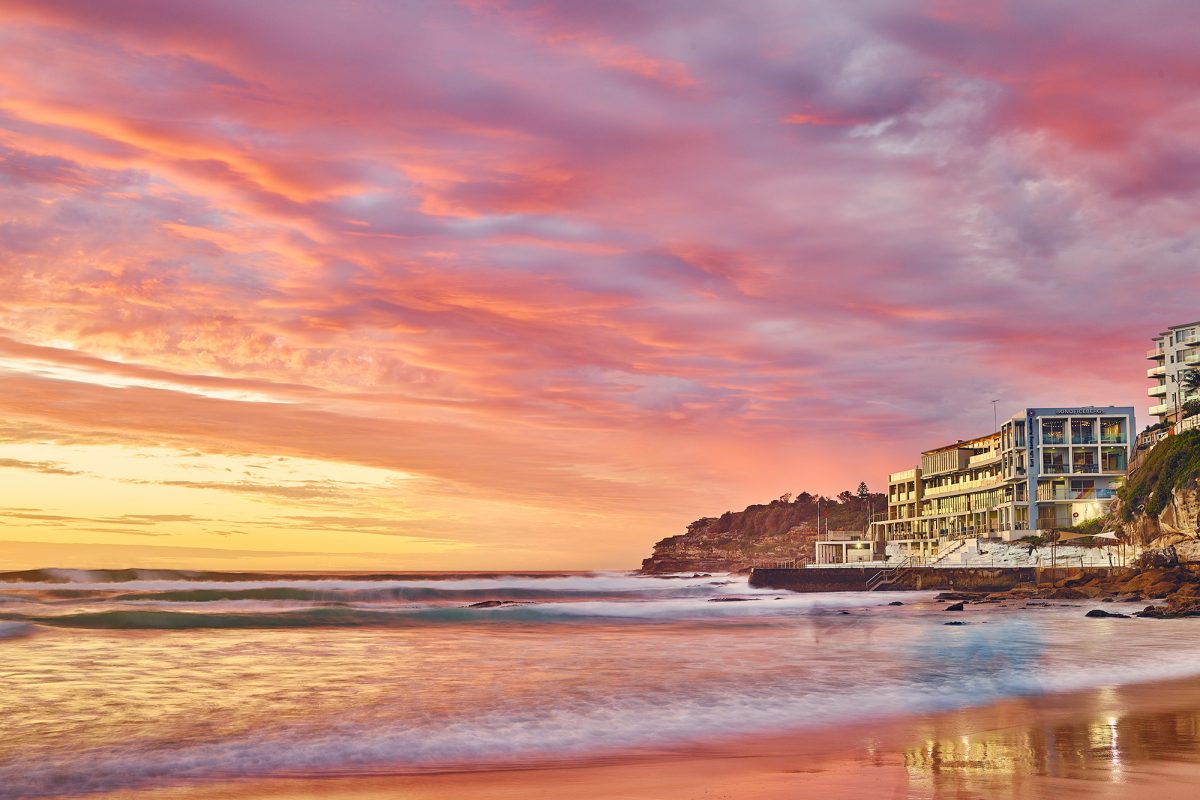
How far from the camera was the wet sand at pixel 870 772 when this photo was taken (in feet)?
31.7

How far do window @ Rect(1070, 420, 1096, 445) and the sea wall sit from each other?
33.0 m

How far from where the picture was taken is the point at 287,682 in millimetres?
20078

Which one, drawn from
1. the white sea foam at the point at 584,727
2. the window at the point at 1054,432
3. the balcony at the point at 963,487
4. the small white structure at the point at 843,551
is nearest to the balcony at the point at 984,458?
the balcony at the point at 963,487

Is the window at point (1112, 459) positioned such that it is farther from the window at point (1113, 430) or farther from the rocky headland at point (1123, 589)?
the rocky headland at point (1123, 589)

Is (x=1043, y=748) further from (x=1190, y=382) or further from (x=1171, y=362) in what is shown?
(x=1171, y=362)

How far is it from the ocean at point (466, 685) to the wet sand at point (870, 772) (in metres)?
0.79

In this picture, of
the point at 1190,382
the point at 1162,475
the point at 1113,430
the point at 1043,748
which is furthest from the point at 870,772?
the point at 1190,382

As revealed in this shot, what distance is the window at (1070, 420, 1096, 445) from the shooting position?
10538 cm

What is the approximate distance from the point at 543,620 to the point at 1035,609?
2512 cm

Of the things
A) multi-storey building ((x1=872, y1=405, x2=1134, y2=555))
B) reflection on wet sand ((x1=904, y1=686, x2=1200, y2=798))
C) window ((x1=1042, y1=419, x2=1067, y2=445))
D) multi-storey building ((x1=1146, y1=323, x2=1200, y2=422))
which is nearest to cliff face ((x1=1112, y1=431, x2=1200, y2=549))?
multi-storey building ((x1=872, y1=405, x2=1134, y2=555))

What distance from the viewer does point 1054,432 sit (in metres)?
106

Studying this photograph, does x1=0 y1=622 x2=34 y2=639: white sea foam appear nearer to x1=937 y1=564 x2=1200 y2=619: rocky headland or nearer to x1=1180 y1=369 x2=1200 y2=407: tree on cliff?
x1=937 y1=564 x2=1200 y2=619: rocky headland

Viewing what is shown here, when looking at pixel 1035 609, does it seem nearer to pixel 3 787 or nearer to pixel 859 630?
pixel 859 630

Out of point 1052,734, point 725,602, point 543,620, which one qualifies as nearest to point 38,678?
point 1052,734
